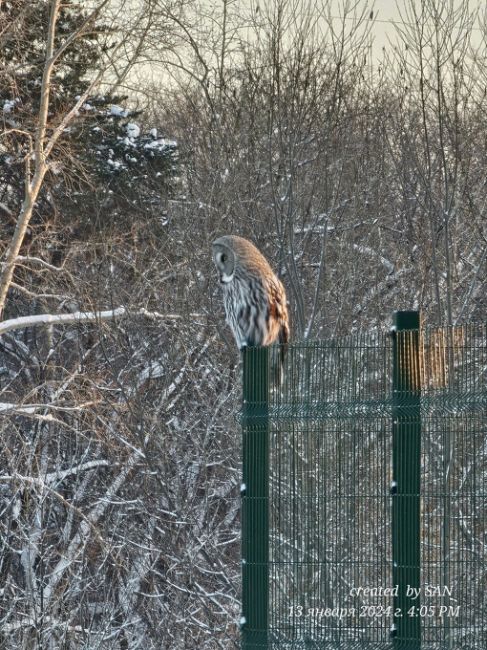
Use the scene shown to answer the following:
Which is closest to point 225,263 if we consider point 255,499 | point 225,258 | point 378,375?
point 225,258

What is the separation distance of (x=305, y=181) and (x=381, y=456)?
10.1 m

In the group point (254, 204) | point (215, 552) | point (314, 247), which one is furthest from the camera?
point (314, 247)

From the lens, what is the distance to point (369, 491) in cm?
567

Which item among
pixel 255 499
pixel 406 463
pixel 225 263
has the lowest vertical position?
pixel 255 499

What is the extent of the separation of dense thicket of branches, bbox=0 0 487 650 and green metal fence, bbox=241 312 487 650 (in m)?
6.74

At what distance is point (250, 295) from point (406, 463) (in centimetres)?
229

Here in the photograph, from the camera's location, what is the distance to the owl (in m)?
7.40

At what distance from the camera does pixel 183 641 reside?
629 inches

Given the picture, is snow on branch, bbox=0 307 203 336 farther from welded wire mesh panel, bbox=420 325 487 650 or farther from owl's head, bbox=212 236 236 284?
welded wire mesh panel, bbox=420 325 487 650

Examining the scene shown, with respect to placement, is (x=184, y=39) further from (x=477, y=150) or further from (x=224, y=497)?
(x=224, y=497)

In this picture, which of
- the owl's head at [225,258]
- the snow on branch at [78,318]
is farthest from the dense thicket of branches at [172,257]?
the owl's head at [225,258]

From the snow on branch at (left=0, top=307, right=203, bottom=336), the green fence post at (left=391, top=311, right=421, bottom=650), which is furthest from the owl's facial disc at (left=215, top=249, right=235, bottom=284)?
the snow on branch at (left=0, top=307, right=203, bottom=336)

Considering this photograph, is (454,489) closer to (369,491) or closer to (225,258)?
(369,491)

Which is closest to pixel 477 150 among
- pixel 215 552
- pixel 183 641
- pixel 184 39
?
pixel 184 39
